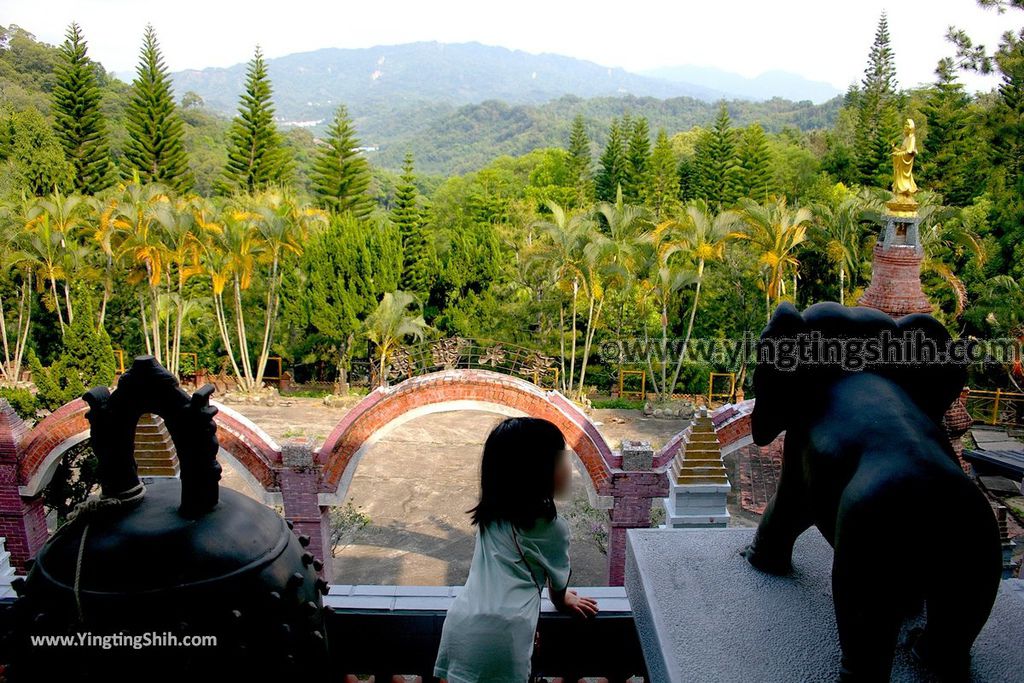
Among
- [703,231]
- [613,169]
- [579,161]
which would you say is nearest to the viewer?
[703,231]

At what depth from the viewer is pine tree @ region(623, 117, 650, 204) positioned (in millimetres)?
31859

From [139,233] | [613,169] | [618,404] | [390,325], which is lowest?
[618,404]

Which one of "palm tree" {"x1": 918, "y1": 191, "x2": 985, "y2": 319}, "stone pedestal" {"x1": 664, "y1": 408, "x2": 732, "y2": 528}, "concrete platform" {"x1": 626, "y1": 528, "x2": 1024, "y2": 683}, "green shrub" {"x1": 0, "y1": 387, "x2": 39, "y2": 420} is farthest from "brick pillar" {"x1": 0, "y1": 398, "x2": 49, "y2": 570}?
"palm tree" {"x1": 918, "y1": 191, "x2": 985, "y2": 319}

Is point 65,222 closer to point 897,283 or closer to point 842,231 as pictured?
point 842,231

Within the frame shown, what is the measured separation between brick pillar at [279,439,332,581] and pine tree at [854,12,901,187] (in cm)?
2123

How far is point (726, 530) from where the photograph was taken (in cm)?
356

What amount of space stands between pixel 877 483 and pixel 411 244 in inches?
785

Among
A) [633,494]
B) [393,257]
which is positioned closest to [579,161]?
[393,257]

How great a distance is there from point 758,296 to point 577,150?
18496 millimetres

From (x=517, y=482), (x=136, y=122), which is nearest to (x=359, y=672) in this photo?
(x=517, y=482)

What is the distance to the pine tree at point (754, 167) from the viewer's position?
101 ft

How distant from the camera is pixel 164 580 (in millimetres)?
1490

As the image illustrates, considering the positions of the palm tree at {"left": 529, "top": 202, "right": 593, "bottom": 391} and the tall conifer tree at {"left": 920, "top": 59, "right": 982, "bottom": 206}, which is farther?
the tall conifer tree at {"left": 920, "top": 59, "right": 982, "bottom": 206}

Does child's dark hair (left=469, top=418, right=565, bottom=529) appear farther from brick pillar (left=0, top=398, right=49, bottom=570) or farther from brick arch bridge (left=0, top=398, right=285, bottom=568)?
brick pillar (left=0, top=398, right=49, bottom=570)
